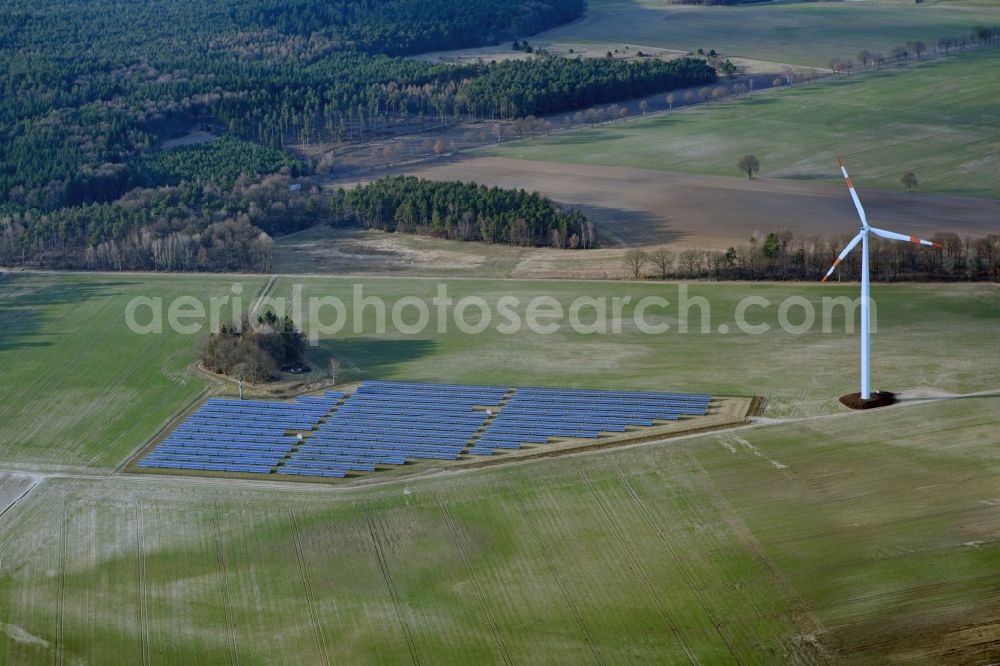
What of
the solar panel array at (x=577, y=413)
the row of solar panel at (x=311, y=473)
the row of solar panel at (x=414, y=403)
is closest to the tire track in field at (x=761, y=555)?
the solar panel array at (x=577, y=413)

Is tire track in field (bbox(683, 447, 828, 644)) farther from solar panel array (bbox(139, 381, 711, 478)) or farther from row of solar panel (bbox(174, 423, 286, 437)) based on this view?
row of solar panel (bbox(174, 423, 286, 437))

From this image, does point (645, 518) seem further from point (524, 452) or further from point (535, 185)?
point (535, 185)

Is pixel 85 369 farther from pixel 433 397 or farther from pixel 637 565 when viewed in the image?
A: pixel 637 565

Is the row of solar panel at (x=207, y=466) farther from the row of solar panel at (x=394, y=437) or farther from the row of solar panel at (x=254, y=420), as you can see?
the row of solar panel at (x=254, y=420)

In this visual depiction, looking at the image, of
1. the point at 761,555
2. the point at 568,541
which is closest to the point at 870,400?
the point at 761,555

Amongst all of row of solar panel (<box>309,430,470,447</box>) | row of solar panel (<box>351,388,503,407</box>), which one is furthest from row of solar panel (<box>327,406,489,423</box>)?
row of solar panel (<box>309,430,470,447</box>)

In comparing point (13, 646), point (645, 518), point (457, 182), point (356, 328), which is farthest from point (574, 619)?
point (457, 182)
